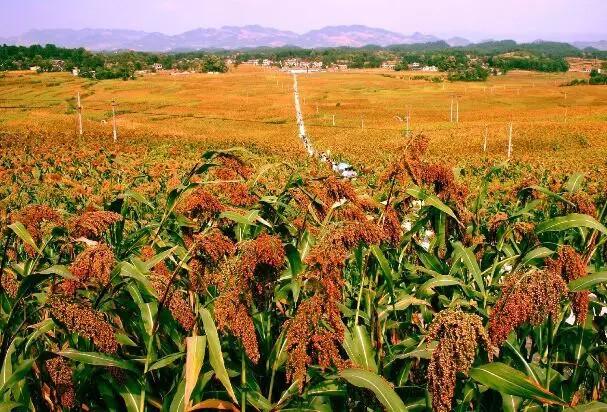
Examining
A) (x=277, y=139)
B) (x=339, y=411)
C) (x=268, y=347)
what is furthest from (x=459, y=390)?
(x=277, y=139)

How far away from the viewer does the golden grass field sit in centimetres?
3684

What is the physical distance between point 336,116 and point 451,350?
189 ft

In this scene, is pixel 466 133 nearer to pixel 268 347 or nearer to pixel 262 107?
pixel 262 107

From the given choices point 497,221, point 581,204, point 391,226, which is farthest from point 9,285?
point 581,204

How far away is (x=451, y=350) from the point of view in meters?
1.67

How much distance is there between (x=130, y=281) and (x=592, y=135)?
145 feet

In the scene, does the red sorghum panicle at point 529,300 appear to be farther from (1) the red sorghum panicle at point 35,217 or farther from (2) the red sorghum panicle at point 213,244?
(1) the red sorghum panicle at point 35,217

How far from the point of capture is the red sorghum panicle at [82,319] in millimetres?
1965

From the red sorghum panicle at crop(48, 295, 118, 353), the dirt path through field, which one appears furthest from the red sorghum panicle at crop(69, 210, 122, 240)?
the dirt path through field

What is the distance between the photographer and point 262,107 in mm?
66688

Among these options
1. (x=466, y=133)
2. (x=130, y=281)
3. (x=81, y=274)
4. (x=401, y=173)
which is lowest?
(x=466, y=133)

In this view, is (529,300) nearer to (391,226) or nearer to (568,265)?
(568,265)

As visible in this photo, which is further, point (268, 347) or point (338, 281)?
point (268, 347)

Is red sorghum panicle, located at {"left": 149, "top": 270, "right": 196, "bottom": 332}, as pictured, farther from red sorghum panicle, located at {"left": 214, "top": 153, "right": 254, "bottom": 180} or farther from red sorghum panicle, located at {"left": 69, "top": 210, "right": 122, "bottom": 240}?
red sorghum panicle, located at {"left": 214, "top": 153, "right": 254, "bottom": 180}
